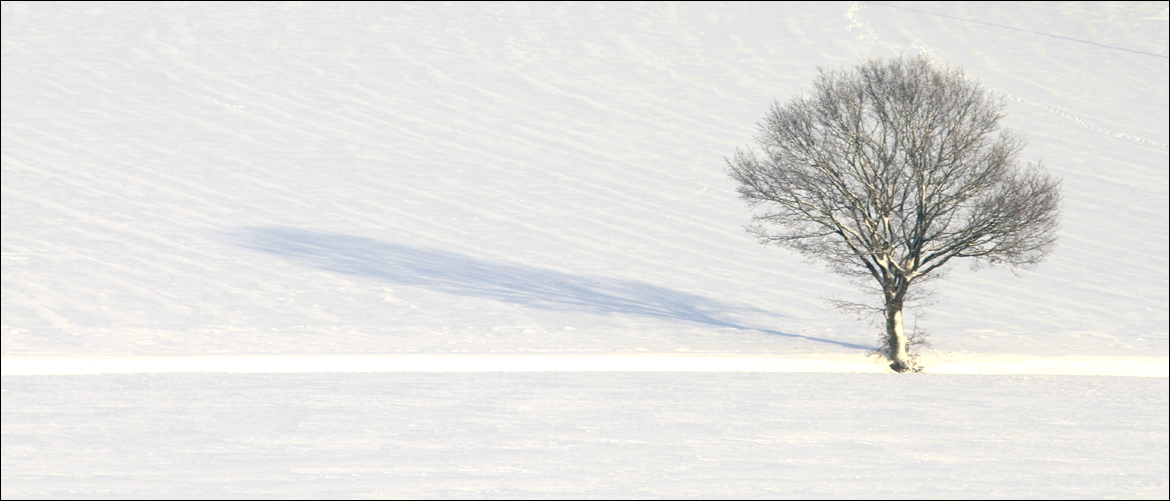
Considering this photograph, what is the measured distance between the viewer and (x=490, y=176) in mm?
40250

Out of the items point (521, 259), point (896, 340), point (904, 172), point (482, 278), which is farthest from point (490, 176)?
point (904, 172)

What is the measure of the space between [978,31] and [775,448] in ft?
160

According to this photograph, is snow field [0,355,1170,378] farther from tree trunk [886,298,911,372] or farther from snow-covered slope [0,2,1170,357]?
snow-covered slope [0,2,1170,357]

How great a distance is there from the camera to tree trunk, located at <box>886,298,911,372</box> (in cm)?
2005

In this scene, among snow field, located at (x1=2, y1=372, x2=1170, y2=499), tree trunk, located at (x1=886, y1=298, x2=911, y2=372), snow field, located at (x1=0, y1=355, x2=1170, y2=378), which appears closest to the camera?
snow field, located at (x1=2, y1=372, x2=1170, y2=499)

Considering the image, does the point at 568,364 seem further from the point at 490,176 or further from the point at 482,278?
the point at 490,176

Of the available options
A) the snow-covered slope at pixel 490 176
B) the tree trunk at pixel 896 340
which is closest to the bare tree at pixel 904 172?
the tree trunk at pixel 896 340

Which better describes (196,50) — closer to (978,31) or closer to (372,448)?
(978,31)

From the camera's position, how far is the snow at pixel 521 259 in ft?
46.5

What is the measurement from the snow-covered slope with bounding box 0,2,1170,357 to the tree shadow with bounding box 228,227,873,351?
13cm

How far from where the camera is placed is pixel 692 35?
57.0 metres

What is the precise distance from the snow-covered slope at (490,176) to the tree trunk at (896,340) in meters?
2.24

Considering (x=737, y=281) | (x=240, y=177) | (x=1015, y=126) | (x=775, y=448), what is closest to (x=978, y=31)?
(x=1015, y=126)

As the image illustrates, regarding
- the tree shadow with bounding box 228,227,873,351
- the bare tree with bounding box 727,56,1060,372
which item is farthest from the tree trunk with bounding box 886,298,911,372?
the tree shadow with bounding box 228,227,873,351
